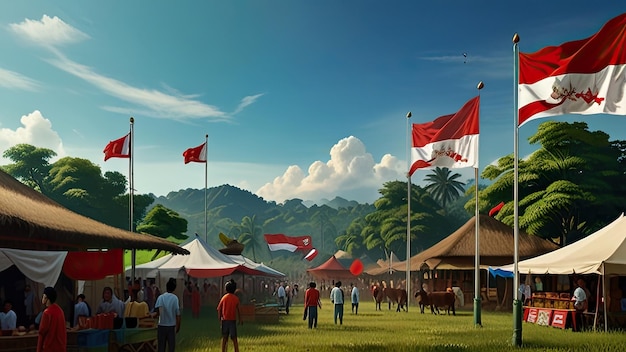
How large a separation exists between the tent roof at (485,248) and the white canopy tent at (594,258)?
14.8m

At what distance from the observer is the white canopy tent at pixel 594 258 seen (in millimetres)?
25375

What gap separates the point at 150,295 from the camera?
32594 mm

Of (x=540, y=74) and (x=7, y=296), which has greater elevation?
(x=540, y=74)

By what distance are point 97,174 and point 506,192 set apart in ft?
187

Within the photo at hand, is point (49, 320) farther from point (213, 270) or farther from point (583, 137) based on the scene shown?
point (583, 137)

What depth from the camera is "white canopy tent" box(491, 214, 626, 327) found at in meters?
25.4

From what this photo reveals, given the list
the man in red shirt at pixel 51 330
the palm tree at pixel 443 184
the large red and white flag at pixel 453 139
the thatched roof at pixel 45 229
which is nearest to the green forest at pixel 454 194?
the palm tree at pixel 443 184

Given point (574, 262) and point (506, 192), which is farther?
point (506, 192)

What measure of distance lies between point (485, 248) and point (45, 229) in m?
33.8

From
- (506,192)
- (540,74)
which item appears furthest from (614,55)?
(506,192)

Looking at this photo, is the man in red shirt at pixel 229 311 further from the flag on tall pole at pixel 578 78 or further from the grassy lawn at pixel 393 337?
the flag on tall pole at pixel 578 78

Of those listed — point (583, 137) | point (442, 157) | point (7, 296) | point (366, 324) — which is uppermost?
point (583, 137)

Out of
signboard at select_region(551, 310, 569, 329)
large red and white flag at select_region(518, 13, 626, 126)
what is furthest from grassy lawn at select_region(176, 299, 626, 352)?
large red and white flag at select_region(518, 13, 626, 126)

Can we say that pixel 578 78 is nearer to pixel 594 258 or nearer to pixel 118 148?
pixel 594 258
